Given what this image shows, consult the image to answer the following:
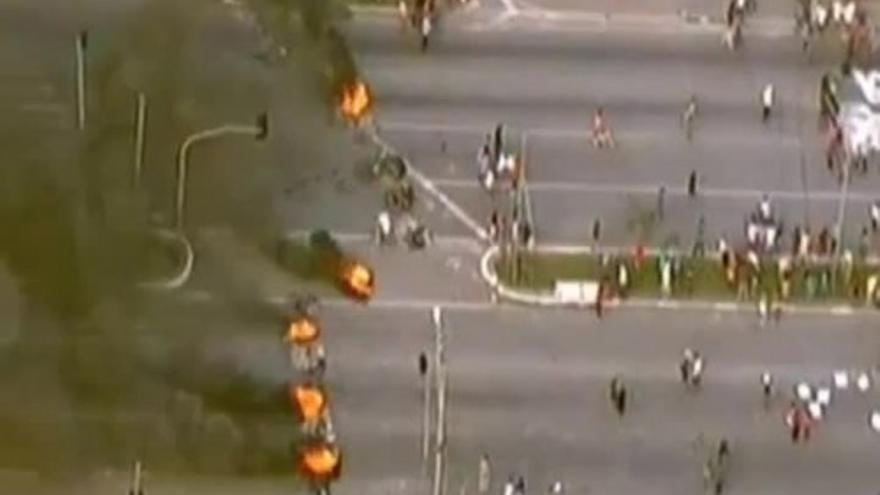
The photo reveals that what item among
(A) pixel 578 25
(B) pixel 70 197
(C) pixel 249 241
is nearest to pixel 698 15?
(A) pixel 578 25

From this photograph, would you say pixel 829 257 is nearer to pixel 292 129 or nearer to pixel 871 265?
pixel 871 265

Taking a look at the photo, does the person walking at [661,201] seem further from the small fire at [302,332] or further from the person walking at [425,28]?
the small fire at [302,332]

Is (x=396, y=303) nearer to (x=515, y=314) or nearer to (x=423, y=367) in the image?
(x=423, y=367)

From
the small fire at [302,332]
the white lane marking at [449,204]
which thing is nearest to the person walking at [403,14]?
the white lane marking at [449,204]

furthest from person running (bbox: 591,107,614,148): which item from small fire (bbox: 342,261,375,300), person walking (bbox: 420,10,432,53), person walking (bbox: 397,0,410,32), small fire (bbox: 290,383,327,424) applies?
small fire (bbox: 290,383,327,424)

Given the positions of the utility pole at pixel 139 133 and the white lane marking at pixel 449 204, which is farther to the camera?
the white lane marking at pixel 449 204

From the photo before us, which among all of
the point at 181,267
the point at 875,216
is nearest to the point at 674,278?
the point at 875,216
